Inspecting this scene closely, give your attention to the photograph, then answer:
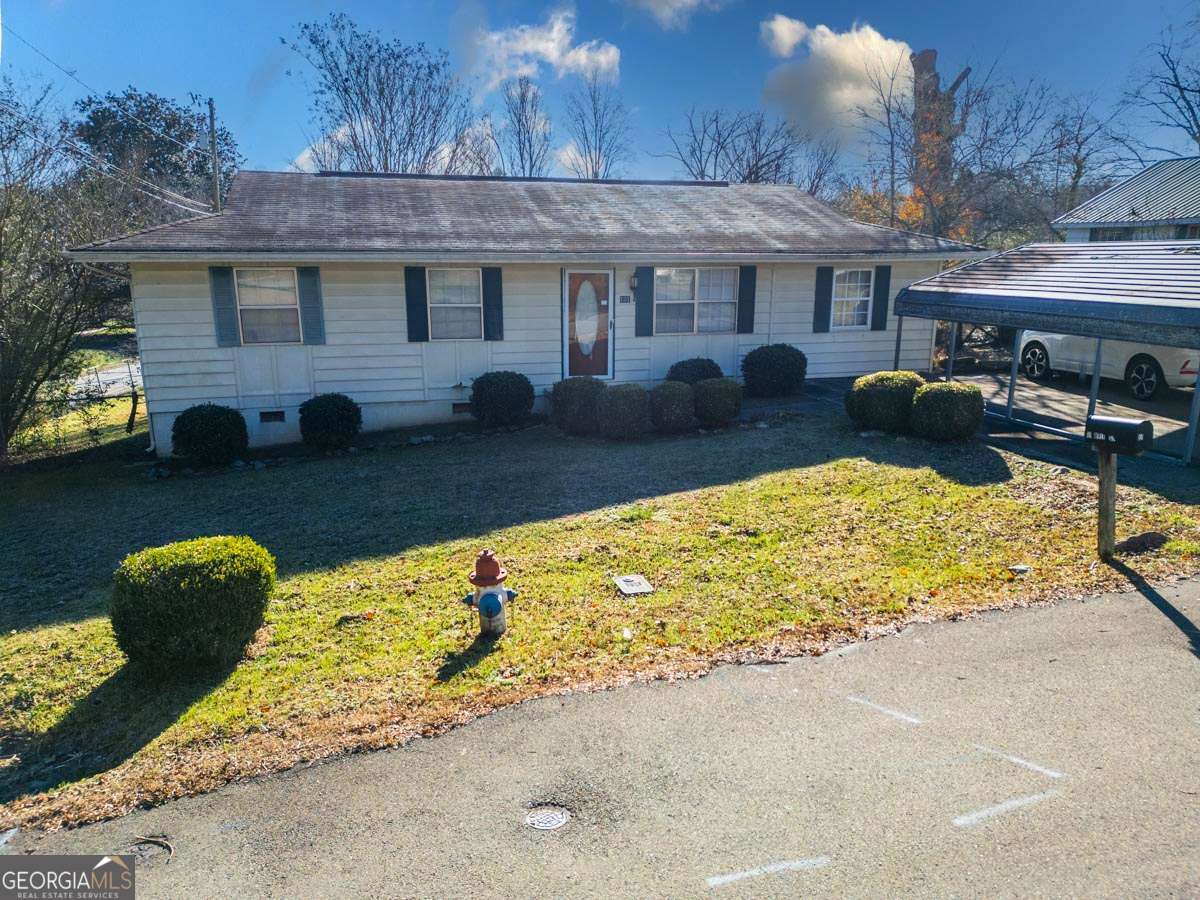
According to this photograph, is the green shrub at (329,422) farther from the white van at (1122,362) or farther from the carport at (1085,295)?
the white van at (1122,362)

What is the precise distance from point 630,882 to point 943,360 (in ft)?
58.1

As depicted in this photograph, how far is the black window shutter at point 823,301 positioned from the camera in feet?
46.8

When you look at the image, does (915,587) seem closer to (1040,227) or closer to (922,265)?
(922,265)

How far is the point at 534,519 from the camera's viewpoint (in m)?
8.12

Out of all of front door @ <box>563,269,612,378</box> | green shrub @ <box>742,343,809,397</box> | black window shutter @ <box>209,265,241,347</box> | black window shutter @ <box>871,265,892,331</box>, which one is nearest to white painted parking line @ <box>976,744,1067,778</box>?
green shrub @ <box>742,343,809,397</box>

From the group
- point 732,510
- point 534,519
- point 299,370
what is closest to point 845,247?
point 732,510

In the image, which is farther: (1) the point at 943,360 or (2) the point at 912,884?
(1) the point at 943,360

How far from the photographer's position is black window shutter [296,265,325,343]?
38.0 feet

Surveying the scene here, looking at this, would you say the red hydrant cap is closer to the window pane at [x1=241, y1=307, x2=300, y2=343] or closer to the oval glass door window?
the window pane at [x1=241, y1=307, x2=300, y2=343]

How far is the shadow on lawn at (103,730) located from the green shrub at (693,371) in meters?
9.43

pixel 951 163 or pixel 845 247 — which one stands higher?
pixel 951 163

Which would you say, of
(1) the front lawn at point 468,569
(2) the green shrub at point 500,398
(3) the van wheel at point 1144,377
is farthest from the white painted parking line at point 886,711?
(3) the van wheel at point 1144,377

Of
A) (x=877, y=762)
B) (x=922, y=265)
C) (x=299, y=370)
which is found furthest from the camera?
(x=922, y=265)

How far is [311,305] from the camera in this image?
461 inches
